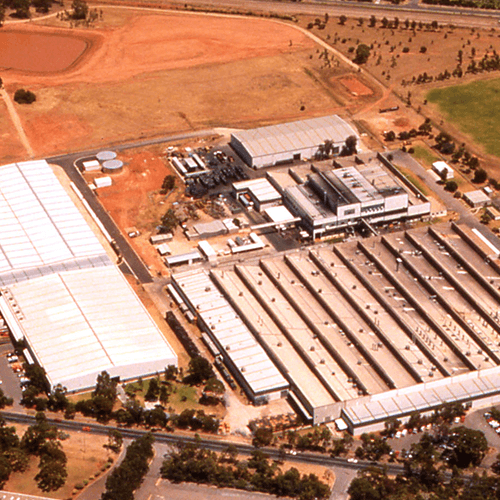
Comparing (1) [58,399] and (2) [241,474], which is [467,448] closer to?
(2) [241,474]

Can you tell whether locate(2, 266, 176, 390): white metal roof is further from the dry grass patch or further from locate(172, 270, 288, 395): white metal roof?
the dry grass patch

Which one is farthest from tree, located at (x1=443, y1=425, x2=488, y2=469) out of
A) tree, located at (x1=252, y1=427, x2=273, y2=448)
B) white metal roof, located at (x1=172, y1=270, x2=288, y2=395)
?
white metal roof, located at (x1=172, y1=270, x2=288, y2=395)

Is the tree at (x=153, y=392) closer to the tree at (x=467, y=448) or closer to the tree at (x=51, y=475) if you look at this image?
the tree at (x=51, y=475)

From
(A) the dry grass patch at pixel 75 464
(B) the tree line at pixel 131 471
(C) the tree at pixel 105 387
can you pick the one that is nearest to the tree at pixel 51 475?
(A) the dry grass patch at pixel 75 464

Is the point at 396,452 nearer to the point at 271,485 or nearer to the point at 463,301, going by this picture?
the point at 271,485

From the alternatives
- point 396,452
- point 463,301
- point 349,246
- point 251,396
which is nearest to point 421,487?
point 396,452

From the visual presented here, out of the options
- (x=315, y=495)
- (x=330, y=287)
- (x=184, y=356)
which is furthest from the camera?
(x=330, y=287)
